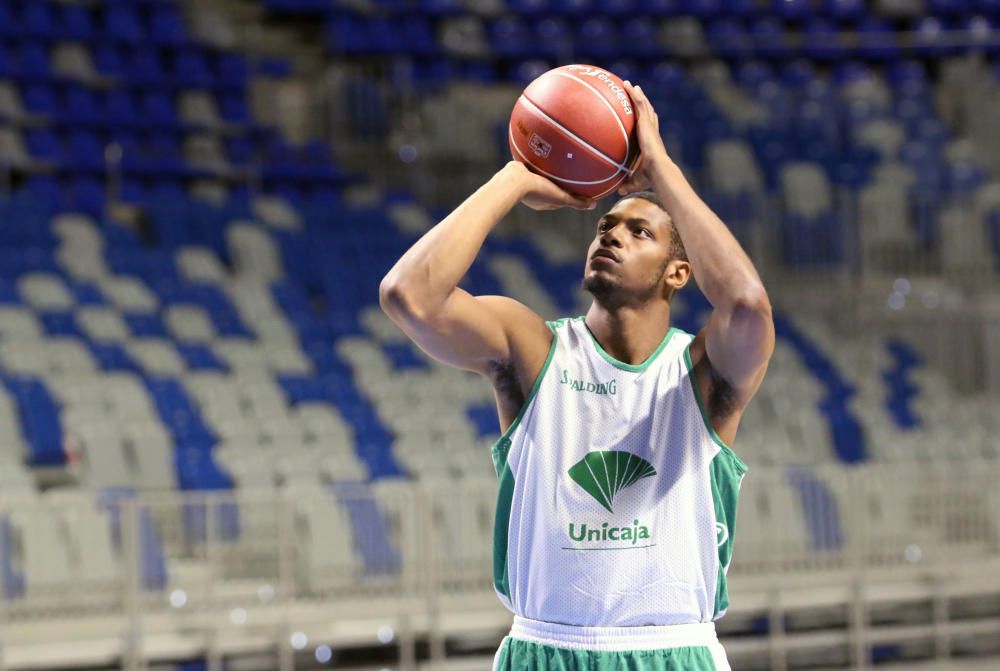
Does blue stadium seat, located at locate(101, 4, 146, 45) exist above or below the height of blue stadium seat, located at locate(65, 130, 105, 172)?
above

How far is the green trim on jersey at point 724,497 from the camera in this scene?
303 centimetres

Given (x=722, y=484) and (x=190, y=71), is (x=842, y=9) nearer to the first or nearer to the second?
(x=190, y=71)

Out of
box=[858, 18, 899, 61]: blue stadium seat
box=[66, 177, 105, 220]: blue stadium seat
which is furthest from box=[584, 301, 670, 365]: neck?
box=[858, 18, 899, 61]: blue stadium seat

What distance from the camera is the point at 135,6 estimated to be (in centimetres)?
1397

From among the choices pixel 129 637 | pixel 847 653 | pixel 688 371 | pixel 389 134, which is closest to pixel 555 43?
pixel 389 134

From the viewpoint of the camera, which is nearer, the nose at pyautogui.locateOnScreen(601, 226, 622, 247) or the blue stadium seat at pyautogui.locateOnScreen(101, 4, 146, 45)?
the nose at pyautogui.locateOnScreen(601, 226, 622, 247)

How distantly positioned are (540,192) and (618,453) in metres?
0.54

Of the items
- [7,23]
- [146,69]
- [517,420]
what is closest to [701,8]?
[146,69]

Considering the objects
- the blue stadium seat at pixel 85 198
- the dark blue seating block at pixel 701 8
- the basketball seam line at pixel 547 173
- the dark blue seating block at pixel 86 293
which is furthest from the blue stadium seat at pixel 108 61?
the basketball seam line at pixel 547 173

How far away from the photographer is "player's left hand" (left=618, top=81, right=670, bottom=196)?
2998mm

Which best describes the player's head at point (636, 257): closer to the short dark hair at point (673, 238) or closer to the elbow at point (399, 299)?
the short dark hair at point (673, 238)

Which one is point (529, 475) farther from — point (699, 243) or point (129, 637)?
point (129, 637)

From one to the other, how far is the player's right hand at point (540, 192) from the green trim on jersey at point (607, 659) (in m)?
0.88

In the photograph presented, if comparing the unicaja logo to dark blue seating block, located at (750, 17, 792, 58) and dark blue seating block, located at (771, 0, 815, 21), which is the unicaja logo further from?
dark blue seating block, located at (771, 0, 815, 21)
